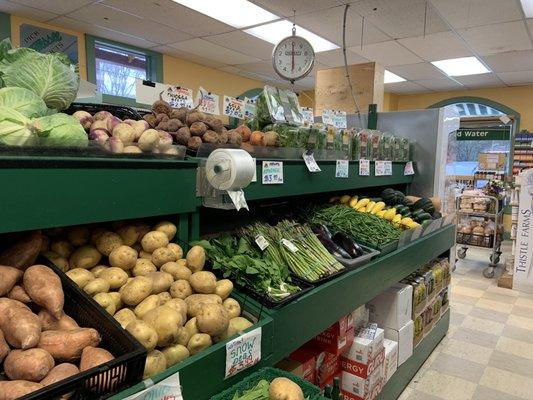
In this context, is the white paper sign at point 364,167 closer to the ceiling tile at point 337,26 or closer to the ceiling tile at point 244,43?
the ceiling tile at point 337,26

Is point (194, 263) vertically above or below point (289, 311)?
above

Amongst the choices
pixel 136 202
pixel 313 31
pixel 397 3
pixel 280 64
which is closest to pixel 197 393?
pixel 136 202

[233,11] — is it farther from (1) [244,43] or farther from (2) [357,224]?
(2) [357,224]

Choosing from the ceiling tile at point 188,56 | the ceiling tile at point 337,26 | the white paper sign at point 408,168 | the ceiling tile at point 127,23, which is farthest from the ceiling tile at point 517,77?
the ceiling tile at point 127,23

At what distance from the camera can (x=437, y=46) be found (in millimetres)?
6047

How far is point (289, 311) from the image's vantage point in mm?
1400

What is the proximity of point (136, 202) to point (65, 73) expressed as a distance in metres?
0.57

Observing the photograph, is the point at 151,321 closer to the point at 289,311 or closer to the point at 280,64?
the point at 289,311

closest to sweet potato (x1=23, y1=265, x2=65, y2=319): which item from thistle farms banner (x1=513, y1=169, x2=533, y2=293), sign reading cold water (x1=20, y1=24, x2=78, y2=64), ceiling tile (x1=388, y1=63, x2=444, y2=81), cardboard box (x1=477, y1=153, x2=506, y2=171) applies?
thistle farms banner (x1=513, y1=169, x2=533, y2=293)

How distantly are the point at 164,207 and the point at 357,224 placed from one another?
4.57 ft

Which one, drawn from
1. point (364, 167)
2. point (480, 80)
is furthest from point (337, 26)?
point (480, 80)

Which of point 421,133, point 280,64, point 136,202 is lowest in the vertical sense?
point 136,202

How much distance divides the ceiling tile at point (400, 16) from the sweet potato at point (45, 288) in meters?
4.43

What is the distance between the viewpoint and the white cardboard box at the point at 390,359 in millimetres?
2362
